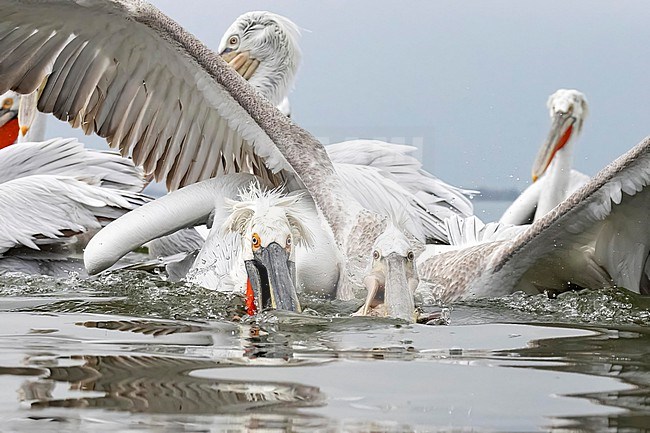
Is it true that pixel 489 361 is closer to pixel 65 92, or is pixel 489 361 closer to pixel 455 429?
pixel 455 429

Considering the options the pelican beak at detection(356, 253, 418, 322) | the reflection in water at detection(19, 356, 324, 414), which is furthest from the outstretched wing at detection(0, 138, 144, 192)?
Result: the reflection in water at detection(19, 356, 324, 414)

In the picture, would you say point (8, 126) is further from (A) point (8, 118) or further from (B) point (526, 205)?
(B) point (526, 205)

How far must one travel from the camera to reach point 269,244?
4.44 m

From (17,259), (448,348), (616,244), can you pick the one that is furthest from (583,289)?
(17,259)

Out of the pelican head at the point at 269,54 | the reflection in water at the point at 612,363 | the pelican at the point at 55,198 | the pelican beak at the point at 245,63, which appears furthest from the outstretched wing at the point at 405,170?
the reflection in water at the point at 612,363

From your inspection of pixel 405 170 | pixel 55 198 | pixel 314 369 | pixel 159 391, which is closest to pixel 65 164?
pixel 55 198

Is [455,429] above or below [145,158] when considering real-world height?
below

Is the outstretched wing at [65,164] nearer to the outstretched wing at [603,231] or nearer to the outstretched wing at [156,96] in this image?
the outstretched wing at [156,96]

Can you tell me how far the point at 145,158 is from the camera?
6242 millimetres

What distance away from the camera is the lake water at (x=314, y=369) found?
2.08 metres

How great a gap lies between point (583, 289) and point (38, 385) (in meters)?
3.25

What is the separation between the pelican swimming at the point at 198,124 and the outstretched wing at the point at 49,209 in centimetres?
53

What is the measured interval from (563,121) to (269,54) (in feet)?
12.1

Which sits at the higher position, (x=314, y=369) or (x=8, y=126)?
(x=8, y=126)
